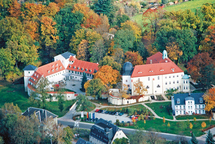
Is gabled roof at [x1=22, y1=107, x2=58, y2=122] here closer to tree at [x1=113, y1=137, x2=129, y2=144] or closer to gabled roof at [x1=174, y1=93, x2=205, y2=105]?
tree at [x1=113, y1=137, x2=129, y2=144]

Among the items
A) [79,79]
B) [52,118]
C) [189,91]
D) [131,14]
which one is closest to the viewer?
[52,118]

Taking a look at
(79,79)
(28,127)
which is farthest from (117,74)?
(28,127)

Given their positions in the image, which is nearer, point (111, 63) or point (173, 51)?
point (111, 63)

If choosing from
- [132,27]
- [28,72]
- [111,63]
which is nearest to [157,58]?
[111,63]

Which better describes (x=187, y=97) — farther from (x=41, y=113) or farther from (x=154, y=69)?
(x=41, y=113)

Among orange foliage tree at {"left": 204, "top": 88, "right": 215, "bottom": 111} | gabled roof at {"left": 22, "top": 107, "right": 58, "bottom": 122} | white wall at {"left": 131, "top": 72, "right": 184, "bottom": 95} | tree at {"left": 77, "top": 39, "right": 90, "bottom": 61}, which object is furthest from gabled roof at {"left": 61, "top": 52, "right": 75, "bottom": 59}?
orange foliage tree at {"left": 204, "top": 88, "right": 215, "bottom": 111}

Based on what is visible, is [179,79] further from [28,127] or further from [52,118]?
[28,127]
